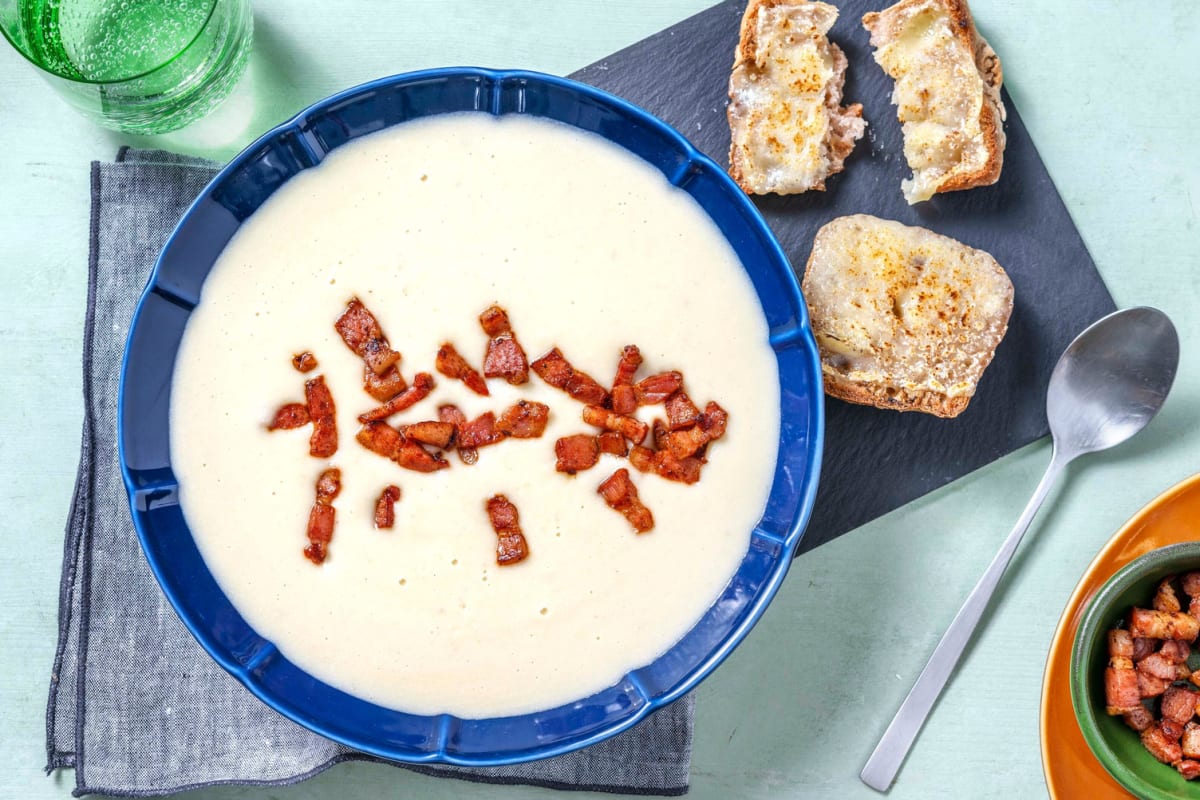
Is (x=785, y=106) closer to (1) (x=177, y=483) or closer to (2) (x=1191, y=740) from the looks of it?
(1) (x=177, y=483)

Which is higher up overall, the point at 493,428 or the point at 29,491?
the point at 493,428

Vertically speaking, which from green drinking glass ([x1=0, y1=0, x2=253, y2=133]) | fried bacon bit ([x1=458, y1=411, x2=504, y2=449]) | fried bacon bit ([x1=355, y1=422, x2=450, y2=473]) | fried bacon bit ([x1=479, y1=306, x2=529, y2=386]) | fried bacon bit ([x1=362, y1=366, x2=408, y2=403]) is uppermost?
green drinking glass ([x1=0, y1=0, x2=253, y2=133])

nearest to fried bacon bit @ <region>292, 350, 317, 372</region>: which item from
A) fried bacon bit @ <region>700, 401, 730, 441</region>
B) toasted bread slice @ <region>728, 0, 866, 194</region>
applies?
fried bacon bit @ <region>700, 401, 730, 441</region>

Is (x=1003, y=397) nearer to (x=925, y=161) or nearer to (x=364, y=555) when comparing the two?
(x=925, y=161)

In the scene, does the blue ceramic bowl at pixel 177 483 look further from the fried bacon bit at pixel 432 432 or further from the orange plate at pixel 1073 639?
the orange plate at pixel 1073 639

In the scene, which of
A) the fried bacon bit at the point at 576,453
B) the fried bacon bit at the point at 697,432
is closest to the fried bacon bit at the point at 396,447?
the fried bacon bit at the point at 576,453

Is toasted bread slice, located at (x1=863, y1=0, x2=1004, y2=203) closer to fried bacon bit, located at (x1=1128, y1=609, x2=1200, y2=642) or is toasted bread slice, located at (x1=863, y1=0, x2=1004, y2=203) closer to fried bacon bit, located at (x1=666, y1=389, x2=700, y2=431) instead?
fried bacon bit, located at (x1=666, y1=389, x2=700, y2=431)

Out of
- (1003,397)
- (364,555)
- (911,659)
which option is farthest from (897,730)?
(364,555)
